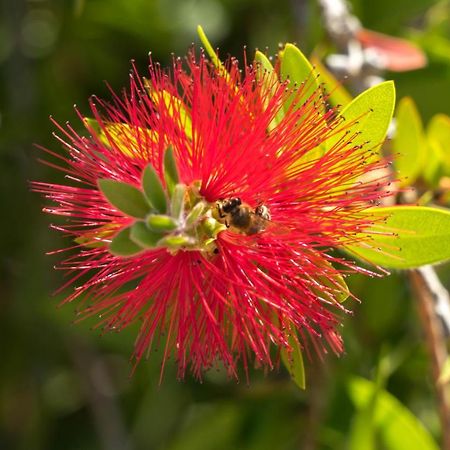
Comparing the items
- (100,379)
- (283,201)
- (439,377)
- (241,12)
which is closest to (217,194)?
(283,201)

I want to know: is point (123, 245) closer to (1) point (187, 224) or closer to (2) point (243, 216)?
(1) point (187, 224)

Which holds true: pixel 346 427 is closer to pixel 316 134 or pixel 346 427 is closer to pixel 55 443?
pixel 316 134

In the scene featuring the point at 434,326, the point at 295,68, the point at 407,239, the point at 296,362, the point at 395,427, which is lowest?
the point at 395,427

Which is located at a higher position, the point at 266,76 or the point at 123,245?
the point at 266,76

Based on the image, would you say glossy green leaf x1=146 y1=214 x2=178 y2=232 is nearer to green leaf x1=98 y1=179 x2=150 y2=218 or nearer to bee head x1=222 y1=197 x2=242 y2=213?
green leaf x1=98 y1=179 x2=150 y2=218

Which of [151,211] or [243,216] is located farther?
[243,216]

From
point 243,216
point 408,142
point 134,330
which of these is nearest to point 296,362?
point 243,216

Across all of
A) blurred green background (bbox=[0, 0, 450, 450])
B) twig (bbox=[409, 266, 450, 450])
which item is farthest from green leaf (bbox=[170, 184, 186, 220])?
blurred green background (bbox=[0, 0, 450, 450])
